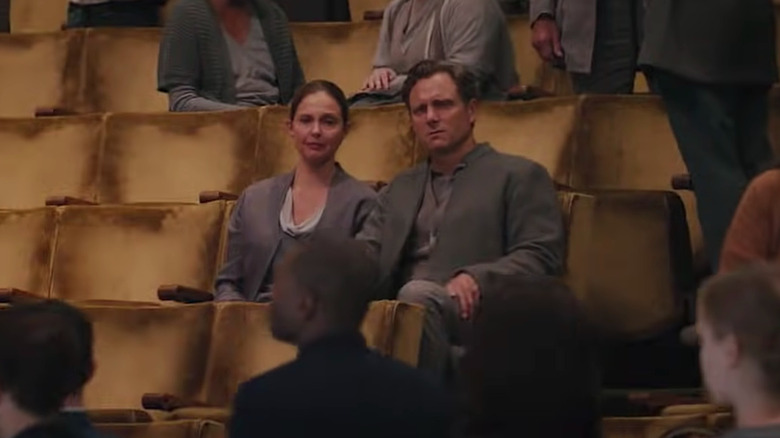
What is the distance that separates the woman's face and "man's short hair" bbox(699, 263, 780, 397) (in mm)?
1779

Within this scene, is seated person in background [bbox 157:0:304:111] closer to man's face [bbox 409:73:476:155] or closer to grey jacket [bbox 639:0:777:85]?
man's face [bbox 409:73:476:155]

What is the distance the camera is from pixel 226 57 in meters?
3.95

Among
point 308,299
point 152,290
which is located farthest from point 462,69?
point 308,299

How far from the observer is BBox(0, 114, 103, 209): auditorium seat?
3.81m

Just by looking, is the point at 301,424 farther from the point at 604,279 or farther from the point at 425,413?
the point at 604,279

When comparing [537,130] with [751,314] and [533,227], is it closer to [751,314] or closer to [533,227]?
[533,227]

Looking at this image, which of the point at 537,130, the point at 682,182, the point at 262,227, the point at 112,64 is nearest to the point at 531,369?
the point at 682,182

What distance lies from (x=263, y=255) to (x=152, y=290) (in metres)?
0.26

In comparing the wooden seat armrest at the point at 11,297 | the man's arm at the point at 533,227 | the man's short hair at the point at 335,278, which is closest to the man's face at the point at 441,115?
the man's arm at the point at 533,227

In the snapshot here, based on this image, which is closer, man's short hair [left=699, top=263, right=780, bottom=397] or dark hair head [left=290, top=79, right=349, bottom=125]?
man's short hair [left=699, top=263, right=780, bottom=397]

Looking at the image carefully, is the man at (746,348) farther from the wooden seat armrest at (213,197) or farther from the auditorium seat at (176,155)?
the auditorium seat at (176,155)

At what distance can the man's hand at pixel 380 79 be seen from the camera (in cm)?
383

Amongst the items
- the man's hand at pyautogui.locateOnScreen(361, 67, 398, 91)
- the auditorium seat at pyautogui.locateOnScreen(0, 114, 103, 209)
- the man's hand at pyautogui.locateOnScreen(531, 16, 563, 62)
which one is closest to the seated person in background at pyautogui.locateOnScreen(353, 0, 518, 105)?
the man's hand at pyautogui.locateOnScreen(361, 67, 398, 91)

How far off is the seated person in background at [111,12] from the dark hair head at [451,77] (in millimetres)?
1152
